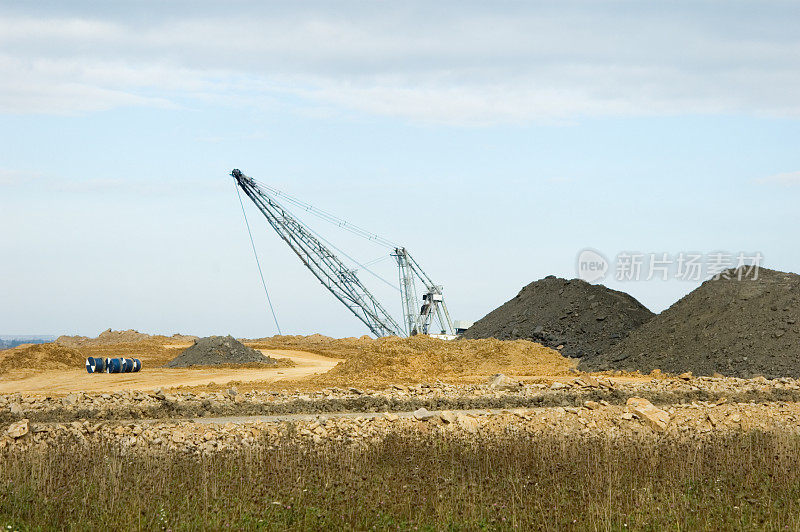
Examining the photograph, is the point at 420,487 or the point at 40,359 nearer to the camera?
the point at 420,487

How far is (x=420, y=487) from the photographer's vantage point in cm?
935

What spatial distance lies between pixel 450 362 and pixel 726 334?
10.0 meters

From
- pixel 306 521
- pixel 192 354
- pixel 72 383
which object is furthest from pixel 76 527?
pixel 192 354

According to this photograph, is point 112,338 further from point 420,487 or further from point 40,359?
point 420,487

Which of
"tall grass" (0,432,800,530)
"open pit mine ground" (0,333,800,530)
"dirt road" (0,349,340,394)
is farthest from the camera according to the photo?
"dirt road" (0,349,340,394)

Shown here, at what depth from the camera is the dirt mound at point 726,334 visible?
999 inches

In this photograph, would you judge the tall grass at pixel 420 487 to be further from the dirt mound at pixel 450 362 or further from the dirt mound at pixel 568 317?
the dirt mound at pixel 568 317

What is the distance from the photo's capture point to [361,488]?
9117 millimetres

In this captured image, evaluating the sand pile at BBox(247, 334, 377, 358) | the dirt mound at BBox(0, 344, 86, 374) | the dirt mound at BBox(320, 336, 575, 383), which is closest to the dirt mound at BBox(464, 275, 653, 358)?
the dirt mound at BBox(320, 336, 575, 383)

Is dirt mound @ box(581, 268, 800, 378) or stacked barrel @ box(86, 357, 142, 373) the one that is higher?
dirt mound @ box(581, 268, 800, 378)

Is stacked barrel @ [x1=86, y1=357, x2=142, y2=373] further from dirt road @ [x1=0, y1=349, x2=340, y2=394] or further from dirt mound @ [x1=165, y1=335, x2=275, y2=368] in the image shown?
dirt mound @ [x1=165, y1=335, x2=275, y2=368]

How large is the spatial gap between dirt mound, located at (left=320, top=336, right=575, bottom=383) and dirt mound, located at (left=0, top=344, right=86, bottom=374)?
14.4m

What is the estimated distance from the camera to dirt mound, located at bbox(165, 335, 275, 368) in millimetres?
36656

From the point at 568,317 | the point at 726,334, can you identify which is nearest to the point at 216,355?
the point at 568,317
